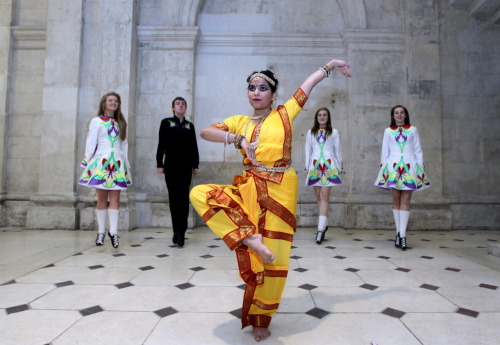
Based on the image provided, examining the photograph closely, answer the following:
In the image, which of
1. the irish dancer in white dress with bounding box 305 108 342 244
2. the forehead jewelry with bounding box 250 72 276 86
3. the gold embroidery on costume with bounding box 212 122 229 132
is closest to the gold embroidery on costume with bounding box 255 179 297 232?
the gold embroidery on costume with bounding box 212 122 229 132

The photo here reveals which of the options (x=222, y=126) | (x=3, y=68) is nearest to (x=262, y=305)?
(x=222, y=126)

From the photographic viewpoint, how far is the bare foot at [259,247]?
160cm

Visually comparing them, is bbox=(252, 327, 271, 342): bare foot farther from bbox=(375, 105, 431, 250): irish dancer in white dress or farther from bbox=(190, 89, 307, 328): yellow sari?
bbox=(375, 105, 431, 250): irish dancer in white dress

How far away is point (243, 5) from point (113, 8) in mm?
2447

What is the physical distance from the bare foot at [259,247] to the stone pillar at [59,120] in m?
4.87

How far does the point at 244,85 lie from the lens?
6355 mm

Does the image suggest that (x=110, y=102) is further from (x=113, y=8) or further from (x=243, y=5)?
(x=243, y=5)

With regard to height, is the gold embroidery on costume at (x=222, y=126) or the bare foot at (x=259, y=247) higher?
the gold embroidery on costume at (x=222, y=126)

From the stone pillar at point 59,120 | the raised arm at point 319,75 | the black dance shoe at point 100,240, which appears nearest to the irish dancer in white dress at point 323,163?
the raised arm at point 319,75

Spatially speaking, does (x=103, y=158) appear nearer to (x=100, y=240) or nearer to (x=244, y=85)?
(x=100, y=240)

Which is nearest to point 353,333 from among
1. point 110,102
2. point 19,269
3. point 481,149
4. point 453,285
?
point 453,285

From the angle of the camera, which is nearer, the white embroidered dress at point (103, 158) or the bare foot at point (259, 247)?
the bare foot at point (259, 247)

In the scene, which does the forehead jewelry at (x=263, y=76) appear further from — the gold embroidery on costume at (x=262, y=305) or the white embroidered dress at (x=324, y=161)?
the white embroidered dress at (x=324, y=161)

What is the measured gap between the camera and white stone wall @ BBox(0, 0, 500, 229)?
577cm
